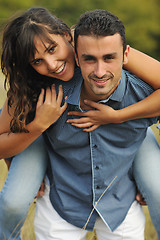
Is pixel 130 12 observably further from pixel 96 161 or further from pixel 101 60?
pixel 101 60

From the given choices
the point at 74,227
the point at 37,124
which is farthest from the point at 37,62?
the point at 74,227

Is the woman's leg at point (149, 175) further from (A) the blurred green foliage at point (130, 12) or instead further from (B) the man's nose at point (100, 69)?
(A) the blurred green foliage at point (130, 12)

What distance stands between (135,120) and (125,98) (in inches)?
6.9

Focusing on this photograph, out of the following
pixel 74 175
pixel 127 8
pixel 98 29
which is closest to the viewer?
pixel 98 29

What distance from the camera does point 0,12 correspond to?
8805 millimetres

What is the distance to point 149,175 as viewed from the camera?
281 centimetres

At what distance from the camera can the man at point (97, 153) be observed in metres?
2.37

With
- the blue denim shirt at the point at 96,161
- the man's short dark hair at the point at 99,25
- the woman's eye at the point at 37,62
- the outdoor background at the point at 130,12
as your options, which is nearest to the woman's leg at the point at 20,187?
the blue denim shirt at the point at 96,161

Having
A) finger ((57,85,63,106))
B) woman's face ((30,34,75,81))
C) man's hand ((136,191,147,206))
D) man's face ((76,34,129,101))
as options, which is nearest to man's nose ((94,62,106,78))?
man's face ((76,34,129,101))

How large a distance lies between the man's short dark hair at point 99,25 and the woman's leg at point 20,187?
966mm

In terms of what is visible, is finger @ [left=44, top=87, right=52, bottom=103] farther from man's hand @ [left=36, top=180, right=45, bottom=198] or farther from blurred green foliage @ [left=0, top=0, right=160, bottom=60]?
blurred green foliage @ [left=0, top=0, right=160, bottom=60]

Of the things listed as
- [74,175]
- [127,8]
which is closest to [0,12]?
[127,8]

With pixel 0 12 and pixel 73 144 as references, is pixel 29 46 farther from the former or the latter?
pixel 0 12

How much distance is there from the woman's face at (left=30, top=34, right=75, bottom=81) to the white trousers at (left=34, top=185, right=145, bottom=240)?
97cm
